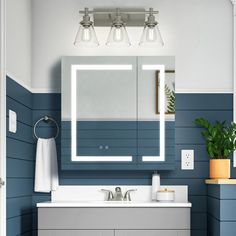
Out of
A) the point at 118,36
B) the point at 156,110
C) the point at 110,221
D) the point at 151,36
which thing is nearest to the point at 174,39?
the point at 151,36

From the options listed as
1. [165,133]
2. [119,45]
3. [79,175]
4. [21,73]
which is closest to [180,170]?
[165,133]

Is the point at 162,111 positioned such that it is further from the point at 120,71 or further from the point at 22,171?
the point at 22,171

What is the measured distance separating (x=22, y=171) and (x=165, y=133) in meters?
1.06

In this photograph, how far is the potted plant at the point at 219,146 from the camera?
4188mm

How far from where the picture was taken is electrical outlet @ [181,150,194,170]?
446 cm

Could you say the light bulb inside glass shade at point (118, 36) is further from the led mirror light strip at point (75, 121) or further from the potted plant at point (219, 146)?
the potted plant at point (219, 146)

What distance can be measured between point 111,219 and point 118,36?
52.3 inches

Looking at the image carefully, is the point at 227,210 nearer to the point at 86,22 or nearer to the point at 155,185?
the point at 155,185

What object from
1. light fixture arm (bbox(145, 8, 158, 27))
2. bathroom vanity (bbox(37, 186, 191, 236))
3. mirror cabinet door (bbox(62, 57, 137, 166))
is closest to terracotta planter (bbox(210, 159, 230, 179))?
bathroom vanity (bbox(37, 186, 191, 236))

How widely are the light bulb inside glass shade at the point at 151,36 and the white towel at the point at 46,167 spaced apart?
1.02 meters

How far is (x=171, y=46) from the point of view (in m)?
4.53

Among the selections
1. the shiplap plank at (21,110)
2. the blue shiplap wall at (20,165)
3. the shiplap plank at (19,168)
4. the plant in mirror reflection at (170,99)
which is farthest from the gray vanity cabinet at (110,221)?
the plant in mirror reflection at (170,99)

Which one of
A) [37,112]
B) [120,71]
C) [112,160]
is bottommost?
[112,160]

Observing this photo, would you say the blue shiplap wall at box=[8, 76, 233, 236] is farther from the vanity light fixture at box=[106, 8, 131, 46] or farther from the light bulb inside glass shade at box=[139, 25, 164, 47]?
the vanity light fixture at box=[106, 8, 131, 46]
